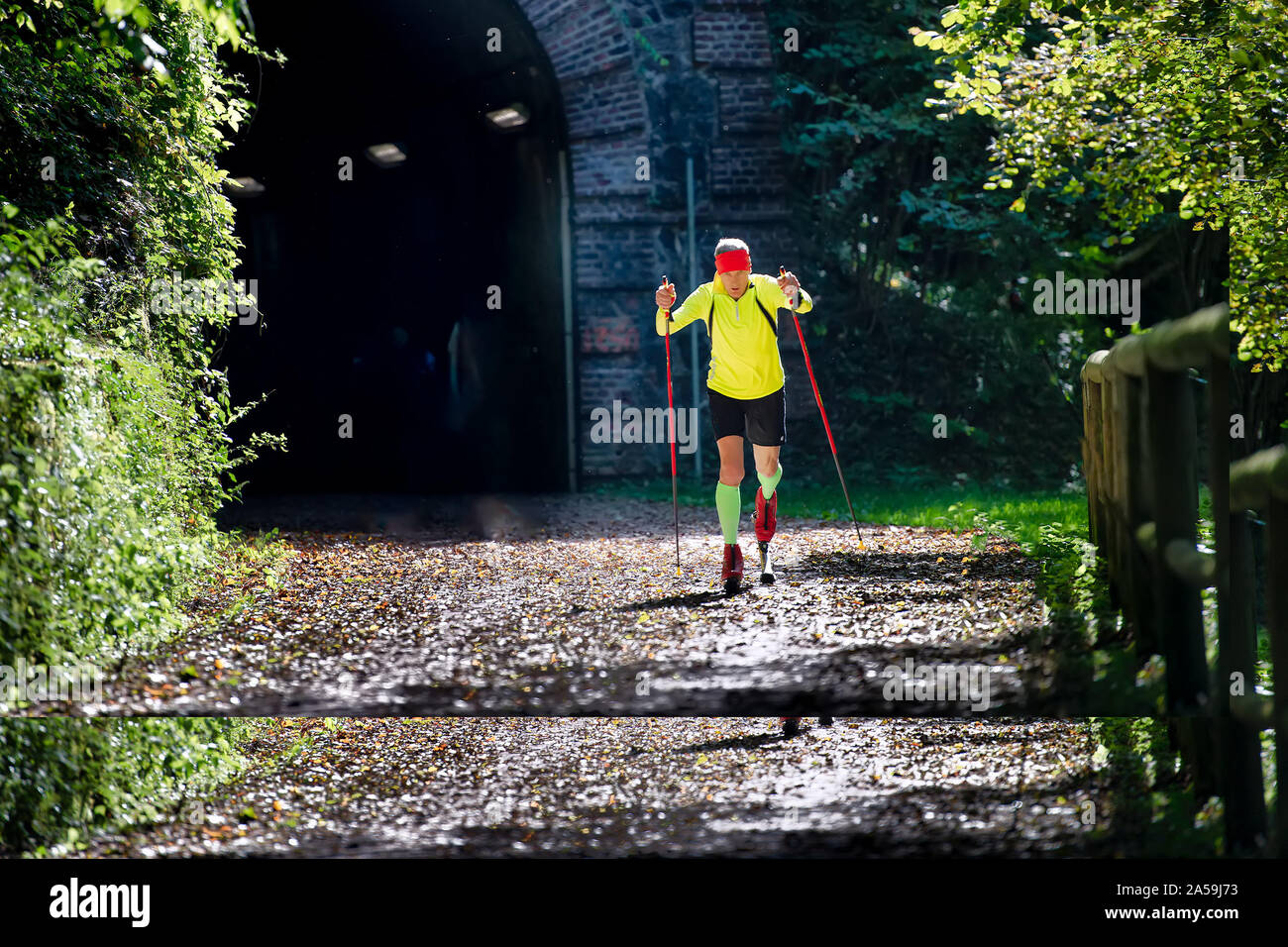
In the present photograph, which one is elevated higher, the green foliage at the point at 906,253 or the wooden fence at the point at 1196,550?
the green foliage at the point at 906,253

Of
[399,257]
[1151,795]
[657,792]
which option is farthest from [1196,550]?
[399,257]

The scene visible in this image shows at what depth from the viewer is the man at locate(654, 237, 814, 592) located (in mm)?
6270

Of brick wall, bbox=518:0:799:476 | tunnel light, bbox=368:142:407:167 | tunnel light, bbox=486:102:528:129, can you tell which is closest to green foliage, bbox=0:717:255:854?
brick wall, bbox=518:0:799:476

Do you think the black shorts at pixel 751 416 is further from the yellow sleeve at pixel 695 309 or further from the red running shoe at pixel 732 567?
the red running shoe at pixel 732 567

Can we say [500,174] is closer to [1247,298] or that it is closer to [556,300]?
[556,300]

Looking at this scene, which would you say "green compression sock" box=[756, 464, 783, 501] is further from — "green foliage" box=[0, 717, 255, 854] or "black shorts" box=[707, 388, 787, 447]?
"green foliage" box=[0, 717, 255, 854]

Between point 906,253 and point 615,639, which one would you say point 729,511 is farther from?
point 906,253

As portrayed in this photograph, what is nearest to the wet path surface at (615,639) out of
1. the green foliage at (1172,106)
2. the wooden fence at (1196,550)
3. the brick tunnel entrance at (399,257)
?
the wooden fence at (1196,550)

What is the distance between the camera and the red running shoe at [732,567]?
6.52 meters

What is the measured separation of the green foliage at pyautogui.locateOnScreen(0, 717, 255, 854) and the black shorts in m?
3.06

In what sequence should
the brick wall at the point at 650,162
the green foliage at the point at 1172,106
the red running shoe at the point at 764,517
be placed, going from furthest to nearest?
the brick wall at the point at 650,162, the red running shoe at the point at 764,517, the green foliage at the point at 1172,106

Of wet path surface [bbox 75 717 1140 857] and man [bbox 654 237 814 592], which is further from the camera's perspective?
man [bbox 654 237 814 592]

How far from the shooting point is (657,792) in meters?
4.95

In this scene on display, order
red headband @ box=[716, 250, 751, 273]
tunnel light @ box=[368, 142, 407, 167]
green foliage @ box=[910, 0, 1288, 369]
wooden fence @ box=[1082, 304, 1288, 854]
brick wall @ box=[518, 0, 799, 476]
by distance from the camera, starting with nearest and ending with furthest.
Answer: wooden fence @ box=[1082, 304, 1288, 854] → green foliage @ box=[910, 0, 1288, 369] → red headband @ box=[716, 250, 751, 273] → brick wall @ box=[518, 0, 799, 476] → tunnel light @ box=[368, 142, 407, 167]
